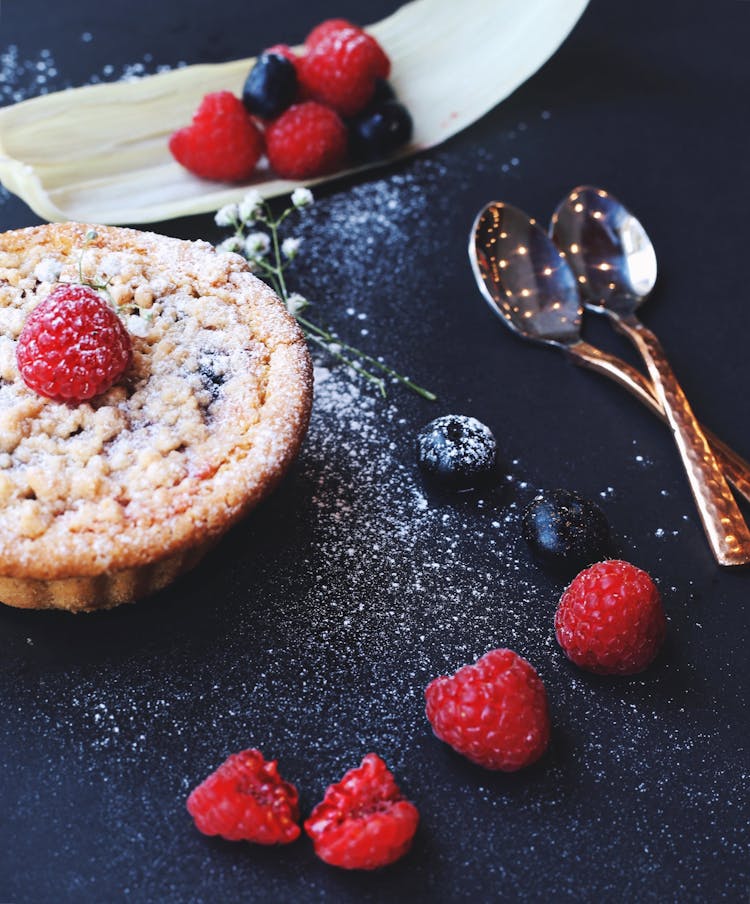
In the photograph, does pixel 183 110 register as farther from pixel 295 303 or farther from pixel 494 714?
pixel 494 714

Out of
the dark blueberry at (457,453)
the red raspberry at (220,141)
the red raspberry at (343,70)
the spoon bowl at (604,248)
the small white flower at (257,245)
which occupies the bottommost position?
the dark blueberry at (457,453)

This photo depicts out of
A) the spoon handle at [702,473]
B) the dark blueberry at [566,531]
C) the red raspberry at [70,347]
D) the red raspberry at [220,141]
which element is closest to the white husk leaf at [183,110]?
the red raspberry at [220,141]

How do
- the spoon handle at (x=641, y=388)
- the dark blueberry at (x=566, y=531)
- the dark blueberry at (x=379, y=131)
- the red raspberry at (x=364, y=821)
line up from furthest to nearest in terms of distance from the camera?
1. the dark blueberry at (x=379, y=131)
2. the spoon handle at (x=641, y=388)
3. the dark blueberry at (x=566, y=531)
4. the red raspberry at (x=364, y=821)

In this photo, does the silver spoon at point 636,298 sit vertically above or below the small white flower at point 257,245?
below

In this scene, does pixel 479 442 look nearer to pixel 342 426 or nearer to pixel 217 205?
pixel 342 426

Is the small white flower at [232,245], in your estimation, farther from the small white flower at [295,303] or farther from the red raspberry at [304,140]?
the red raspberry at [304,140]
